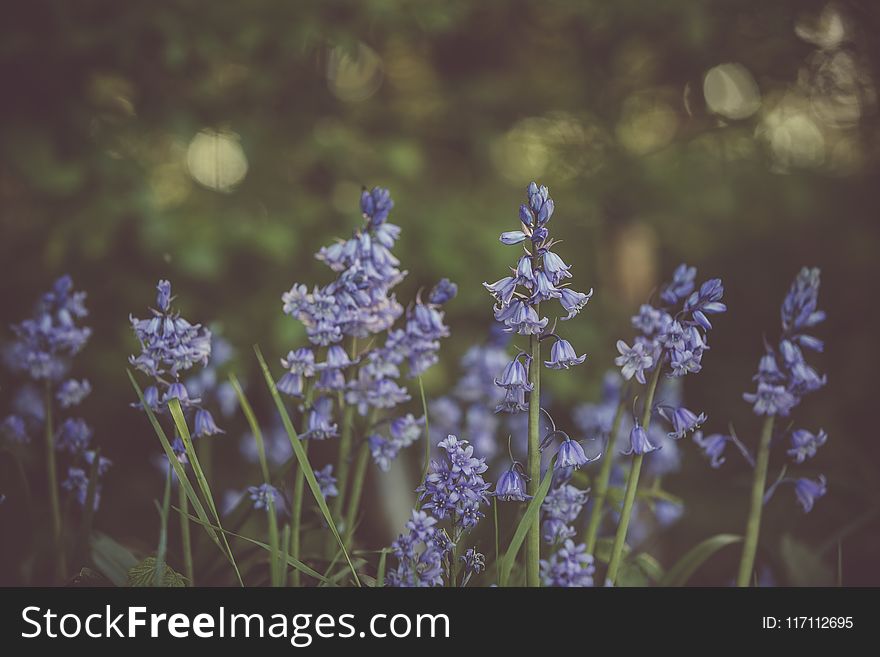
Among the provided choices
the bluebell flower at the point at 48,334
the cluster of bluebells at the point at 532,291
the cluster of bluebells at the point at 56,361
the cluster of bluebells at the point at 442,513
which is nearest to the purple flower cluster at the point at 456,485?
the cluster of bluebells at the point at 442,513

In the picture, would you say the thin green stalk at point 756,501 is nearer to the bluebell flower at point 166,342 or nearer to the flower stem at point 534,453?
the flower stem at point 534,453

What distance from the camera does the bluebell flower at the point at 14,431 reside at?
4.83ft

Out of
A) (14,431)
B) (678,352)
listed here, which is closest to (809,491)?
(678,352)

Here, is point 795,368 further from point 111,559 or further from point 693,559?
point 111,559

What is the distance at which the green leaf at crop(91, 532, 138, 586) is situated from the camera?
1350mm

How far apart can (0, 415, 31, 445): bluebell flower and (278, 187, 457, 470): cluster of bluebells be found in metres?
0.64

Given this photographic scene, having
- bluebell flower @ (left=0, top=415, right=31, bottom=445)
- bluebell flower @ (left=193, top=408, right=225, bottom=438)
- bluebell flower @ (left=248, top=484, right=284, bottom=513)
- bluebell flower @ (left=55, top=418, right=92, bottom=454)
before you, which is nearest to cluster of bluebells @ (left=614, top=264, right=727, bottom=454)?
bluebell flower @ (left=248, top=484, right=284, bottom=513)

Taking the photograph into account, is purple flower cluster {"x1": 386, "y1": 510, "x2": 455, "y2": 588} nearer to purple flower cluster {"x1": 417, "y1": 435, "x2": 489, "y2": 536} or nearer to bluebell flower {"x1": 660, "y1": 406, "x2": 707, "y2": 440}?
purple flower cluster {"x1": 417, "y1": 435, "x2": 489, "y2": 536}

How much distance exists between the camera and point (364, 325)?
4.07ft

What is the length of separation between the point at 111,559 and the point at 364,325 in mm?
709

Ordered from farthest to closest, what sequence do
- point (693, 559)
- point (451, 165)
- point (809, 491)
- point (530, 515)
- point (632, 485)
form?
1. point (451, 165)
2. point (693, 559)
3. point (809, 491)
4. point (632, 485)
5. point (530, 515)

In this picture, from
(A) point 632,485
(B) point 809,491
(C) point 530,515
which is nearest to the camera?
(C) point 530,515
